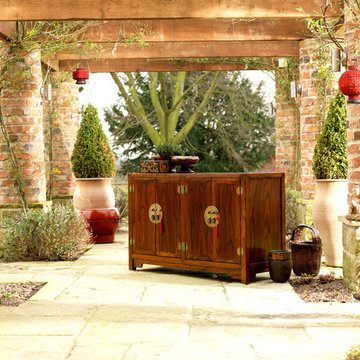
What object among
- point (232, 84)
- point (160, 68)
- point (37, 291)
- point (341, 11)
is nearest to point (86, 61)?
point (160, 68)

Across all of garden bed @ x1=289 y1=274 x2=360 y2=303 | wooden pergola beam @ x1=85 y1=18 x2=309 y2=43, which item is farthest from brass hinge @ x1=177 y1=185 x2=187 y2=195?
wooden pergola beam @ x1=85 y1=18 x2=309 y2=43

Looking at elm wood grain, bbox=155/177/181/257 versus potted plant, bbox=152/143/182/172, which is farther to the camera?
potted plant, bbox=152/143/182/172

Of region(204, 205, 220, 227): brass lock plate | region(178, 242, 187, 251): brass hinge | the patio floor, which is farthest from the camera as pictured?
region(178, 242, 187, 251): brass hinge

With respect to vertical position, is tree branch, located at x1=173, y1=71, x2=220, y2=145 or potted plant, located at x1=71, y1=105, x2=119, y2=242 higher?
tree branch, located at x1=173, y1=71, x2=220, y2=145

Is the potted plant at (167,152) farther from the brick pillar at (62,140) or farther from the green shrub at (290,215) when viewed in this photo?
the brick pillar at (62,140)

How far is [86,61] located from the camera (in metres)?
10.4

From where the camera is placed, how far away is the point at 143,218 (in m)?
6.52

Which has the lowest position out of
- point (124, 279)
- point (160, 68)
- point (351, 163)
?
point (124, 279)

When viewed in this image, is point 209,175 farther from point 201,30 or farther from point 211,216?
point 201,30

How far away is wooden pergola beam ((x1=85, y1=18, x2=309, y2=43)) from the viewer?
814 centimetres

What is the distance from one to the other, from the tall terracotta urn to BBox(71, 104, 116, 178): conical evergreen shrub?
333cm

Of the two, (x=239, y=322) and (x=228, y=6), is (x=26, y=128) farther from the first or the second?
(x=239, y=322)

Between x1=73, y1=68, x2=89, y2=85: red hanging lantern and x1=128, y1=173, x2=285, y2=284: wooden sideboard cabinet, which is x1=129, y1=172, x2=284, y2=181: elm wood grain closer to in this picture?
x1=128, y1=173, x2=285, y2=284: wooden sideboard cabinet

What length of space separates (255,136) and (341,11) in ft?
34.9
